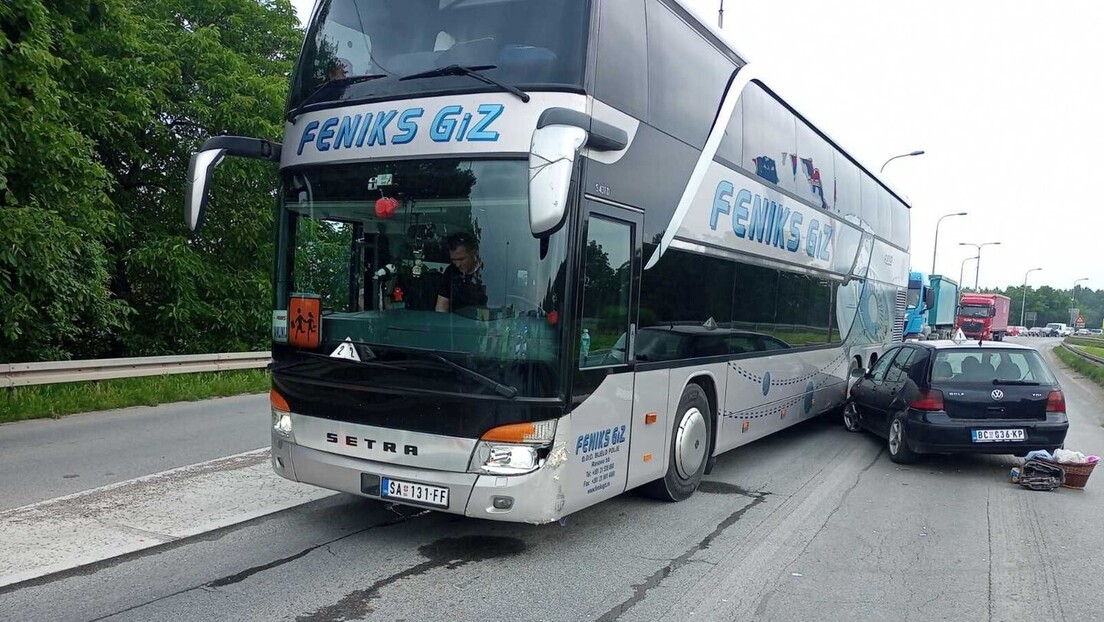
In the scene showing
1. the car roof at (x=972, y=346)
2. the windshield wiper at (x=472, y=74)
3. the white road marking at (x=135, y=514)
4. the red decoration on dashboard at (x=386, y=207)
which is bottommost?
the white road marking at (x=135, y=514)

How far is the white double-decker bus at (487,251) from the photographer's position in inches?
194

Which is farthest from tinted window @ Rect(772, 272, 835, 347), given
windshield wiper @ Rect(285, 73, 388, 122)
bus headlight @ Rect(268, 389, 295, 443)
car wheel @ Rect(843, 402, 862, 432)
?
bus headlight @ Rect(268, 389, 295, 443)

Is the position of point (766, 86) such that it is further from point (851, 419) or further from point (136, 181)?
point (136, 181)

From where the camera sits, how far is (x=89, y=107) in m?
13.5

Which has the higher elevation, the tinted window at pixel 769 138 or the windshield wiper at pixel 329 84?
the tinted window at pixel 769 138

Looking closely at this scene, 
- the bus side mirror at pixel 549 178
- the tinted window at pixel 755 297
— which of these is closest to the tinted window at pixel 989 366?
the tinted window at pixel 755 297

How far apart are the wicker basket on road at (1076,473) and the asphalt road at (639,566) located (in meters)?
0.41

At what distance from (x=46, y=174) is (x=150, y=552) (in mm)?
8225

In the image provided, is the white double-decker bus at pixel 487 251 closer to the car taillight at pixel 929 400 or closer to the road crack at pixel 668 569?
the road crack at pixel 668 569

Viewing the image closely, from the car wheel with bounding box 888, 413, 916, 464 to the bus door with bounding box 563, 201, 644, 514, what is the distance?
4.81 m

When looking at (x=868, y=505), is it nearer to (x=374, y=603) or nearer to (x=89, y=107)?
(x=374, y=603)

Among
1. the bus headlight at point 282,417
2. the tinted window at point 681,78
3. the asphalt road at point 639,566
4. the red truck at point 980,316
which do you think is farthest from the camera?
the red truck at point 980,316

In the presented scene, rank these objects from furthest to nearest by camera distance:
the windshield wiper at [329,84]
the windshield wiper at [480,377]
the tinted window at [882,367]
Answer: the tinted window at [882,367] → the windshield wiper at [329,84] → the windshield wiper at [480,377]

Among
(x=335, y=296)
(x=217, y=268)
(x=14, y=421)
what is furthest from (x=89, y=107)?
(x=335, y=296)
